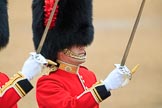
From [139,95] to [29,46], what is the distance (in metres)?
1.10

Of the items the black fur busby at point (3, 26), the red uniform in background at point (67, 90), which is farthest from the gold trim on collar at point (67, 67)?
the black fur busby at point (3, 26)

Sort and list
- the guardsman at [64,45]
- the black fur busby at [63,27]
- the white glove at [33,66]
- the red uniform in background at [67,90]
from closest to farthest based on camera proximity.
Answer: the white glove at [33,66] → the red uniform in background at [67,90] → the guardsman at [64,45] → the black fur busby at [63,27]

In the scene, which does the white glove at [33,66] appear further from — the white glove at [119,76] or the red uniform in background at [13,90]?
the white glove at [119,76]

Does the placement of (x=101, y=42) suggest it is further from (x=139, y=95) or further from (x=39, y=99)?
(x=39, y=99)

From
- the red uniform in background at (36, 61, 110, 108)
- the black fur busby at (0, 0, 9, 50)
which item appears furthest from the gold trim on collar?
the black fur busby at (0, 0, 9, 50)

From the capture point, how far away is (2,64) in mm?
4484

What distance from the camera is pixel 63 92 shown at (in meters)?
2.30

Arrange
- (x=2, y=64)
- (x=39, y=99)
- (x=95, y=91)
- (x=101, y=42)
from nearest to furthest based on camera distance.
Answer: (x=95, y=91)
(x=39, y=99)
(x=2, y=64)
(x=101, y=42)

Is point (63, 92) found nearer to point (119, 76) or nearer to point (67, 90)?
point (67, 90)

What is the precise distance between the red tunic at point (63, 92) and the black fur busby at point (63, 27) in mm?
133

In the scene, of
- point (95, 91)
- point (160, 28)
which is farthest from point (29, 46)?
point (95, 91)

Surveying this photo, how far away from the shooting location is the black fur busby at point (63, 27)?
247 centimetres

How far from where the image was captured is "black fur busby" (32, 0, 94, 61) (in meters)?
2.47

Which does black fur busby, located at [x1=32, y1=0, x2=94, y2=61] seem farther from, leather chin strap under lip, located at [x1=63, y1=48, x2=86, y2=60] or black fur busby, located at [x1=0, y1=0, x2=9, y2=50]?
black fur busby, located at [x1=0, y1=0, x2=9, y2=50]
